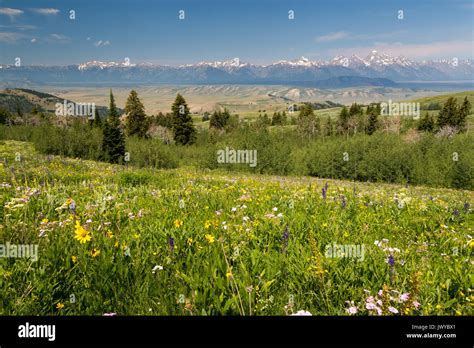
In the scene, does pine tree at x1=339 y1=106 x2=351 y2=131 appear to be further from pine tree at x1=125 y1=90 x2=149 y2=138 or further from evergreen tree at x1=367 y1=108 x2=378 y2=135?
pine tree at x1=125 y1=90 x2=149 y2=138

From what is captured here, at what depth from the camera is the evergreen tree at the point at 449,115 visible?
99.8m

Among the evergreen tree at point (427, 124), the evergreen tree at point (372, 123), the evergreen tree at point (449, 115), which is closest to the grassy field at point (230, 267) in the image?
the evergreen tree at point (449, 115)

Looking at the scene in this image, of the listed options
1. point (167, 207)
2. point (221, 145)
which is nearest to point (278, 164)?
point (221, 145)

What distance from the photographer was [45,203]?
486 centimetres

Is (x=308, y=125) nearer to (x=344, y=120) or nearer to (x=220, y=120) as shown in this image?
(x=344, y=120)

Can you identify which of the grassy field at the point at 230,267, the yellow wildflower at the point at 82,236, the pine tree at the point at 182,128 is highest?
the pine tree at the point at 182,128

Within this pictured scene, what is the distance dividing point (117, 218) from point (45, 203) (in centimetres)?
150

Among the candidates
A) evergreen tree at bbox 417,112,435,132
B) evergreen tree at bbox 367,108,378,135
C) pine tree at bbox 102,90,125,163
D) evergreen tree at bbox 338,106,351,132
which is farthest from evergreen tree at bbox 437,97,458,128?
pine tree at bbox 102,90,125,163

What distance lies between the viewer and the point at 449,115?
332ft

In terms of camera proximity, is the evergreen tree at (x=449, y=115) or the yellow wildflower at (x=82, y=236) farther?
the evergreen tree at (x=449, y=115)

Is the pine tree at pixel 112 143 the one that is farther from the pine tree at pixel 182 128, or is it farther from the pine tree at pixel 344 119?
the pine tree at pixel 344 119

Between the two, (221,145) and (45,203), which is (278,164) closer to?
(221,145)
